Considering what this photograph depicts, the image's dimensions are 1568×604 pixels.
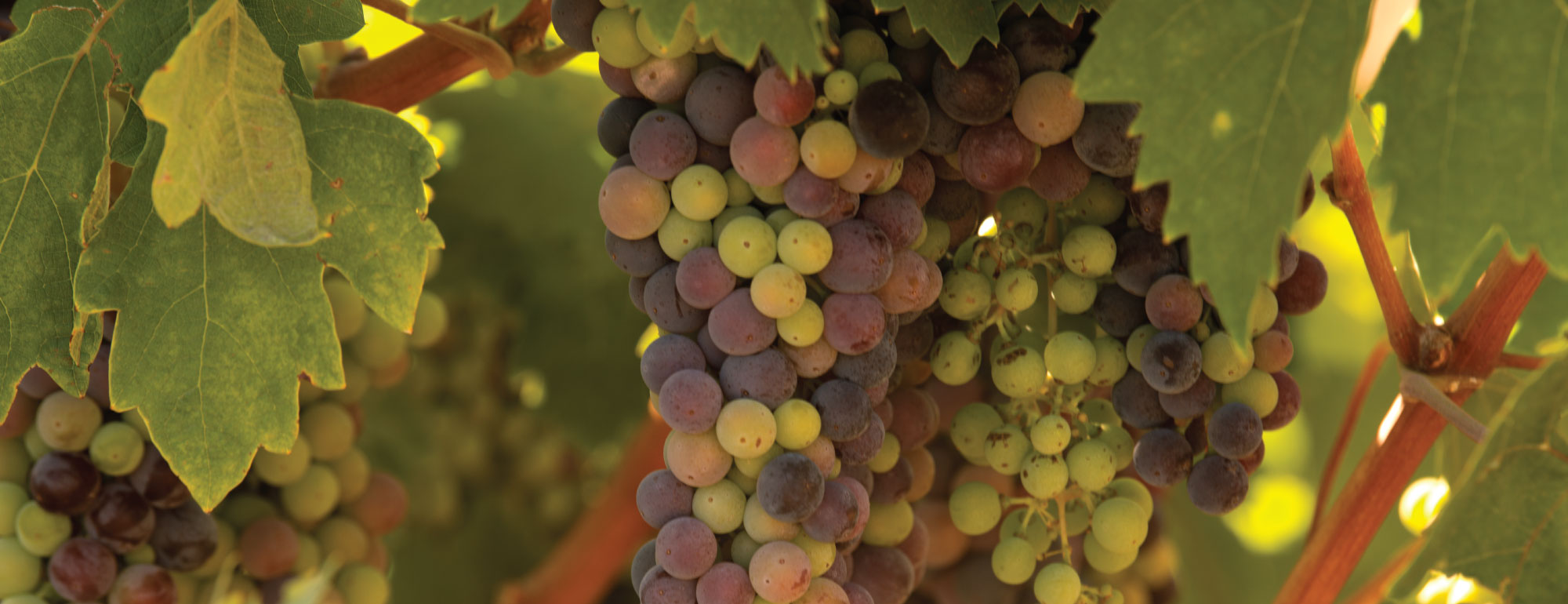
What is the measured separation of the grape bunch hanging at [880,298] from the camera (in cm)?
48

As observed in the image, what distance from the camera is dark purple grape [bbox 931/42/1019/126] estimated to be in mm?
488

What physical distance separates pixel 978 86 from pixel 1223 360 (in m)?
0.17

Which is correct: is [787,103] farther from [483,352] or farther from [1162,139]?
[483,352]

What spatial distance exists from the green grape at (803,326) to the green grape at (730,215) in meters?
0.04

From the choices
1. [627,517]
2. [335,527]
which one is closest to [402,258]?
[335,527]

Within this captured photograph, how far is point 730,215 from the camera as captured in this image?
501 mm

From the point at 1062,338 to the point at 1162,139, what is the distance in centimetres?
14

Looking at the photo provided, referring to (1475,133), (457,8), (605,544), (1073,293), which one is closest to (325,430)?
(605,544)

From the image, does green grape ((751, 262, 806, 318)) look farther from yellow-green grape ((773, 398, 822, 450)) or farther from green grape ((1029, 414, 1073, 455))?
green grape ((1029, 414, 1073, 455))

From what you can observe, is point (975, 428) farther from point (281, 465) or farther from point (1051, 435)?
point (281, 465)

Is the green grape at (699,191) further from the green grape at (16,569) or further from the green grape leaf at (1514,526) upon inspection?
the green grape at (16,569)

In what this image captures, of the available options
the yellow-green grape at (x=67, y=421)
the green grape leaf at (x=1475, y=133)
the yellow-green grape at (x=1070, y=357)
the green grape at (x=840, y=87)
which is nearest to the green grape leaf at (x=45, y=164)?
the yellow-green grape at (x=67, y=421)

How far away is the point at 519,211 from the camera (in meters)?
1.06

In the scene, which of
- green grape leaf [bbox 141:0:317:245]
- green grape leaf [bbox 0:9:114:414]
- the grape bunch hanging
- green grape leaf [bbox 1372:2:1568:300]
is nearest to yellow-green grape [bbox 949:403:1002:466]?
the grape bunch hanging
